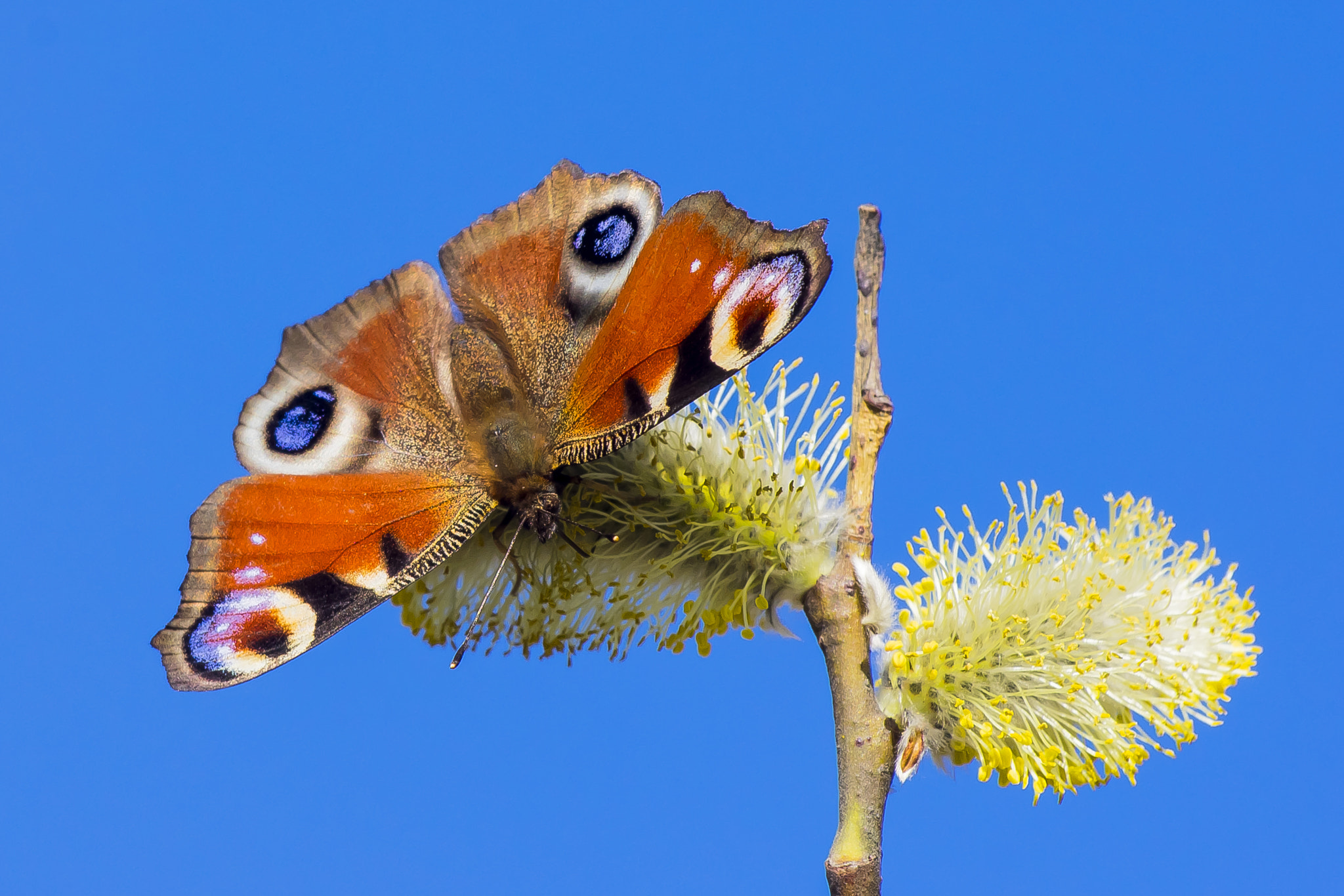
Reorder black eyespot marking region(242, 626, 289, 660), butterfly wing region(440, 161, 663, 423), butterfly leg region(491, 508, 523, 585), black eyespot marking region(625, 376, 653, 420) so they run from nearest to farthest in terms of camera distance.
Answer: black eyespot marking region(242, 626, 289, 660) → black eyespot marking region(625, 376, 653, 420) → butterfly wing region(440, 161, 663, 423) → butterfly leg region(491, 508, 523, 585)

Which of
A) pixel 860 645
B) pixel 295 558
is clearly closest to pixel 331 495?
pixel 295 558

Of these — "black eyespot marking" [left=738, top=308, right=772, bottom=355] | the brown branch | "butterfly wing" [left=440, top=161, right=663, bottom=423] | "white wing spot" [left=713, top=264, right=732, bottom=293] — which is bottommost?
the brown branch

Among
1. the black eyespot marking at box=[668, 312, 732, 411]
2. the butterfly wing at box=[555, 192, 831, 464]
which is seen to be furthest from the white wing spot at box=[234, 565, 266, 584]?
the black eyespot marking at box=[668, 312, 732, 411]

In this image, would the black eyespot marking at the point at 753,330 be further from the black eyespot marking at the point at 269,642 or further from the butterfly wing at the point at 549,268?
the black eyespot marking at the point at 269,642

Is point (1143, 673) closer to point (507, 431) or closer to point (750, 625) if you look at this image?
point (750, 625)

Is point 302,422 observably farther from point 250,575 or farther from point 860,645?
point 860,645

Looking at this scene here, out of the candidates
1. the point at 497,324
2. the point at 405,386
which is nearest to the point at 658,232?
the point at 497,324

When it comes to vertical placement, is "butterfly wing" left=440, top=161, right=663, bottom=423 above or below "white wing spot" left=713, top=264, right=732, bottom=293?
above

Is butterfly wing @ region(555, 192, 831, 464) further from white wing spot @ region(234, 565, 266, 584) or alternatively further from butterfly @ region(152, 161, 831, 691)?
white wing spot @ region(234, 565, 266, 584)

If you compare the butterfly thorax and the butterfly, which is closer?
the butterfly
